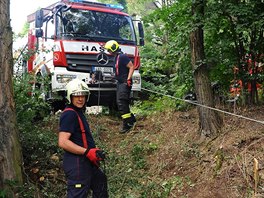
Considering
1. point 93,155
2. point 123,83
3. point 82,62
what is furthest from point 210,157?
point 82,62

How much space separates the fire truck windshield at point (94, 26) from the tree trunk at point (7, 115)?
12.3 ft

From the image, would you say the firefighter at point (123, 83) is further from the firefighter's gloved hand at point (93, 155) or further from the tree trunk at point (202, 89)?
the firefighter's gloved hand at point (93, 155)

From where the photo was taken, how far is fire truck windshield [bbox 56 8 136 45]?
8289 millimetres

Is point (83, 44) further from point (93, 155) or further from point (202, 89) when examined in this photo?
point (93, 155)

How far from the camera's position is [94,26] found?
8.70 m

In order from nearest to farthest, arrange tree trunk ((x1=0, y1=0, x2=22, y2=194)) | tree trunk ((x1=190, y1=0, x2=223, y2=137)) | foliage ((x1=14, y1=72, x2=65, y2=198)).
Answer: tree trunk ((x1=0, y1=0, x2=22, y2=194))
foliage ((x1=14, y1=72, x2=65, y2=198))
tree trunk ((x1=190, y1=0, x2=223, y2=137))

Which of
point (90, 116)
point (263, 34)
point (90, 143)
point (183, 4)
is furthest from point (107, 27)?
point (90, 143)

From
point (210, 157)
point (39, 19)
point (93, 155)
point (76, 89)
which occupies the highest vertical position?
point (39, 19)

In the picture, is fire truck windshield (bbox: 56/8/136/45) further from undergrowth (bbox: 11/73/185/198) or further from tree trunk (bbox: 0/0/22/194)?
tree trunk (bbox: 0/0/22/194)

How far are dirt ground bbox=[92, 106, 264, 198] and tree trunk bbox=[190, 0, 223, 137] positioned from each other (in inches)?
6.2

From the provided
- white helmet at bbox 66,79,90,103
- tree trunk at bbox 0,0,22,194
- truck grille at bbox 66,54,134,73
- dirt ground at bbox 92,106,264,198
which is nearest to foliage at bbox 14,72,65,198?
tree trunk at bbox 0,0,22,194

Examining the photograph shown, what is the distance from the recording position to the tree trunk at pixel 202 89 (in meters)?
5.55

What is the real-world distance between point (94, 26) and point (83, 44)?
66 cm

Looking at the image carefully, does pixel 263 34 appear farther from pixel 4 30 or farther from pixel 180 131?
pixel 4 30
